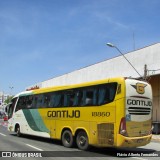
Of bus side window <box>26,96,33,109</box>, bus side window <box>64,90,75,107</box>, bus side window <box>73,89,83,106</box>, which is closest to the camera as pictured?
bus side window <box>73,89,83,106</box>

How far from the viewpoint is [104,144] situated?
1537cm

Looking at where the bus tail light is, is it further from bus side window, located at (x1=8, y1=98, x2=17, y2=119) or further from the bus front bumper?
bus side window, located at (x1=8, y1=98, x2=17, y2=119)

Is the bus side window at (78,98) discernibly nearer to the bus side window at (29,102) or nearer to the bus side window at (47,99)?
the bus side window at (47,99)

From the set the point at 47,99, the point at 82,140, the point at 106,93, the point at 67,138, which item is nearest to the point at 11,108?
the point at 47,99

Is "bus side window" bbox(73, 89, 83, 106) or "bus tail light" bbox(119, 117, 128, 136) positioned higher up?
"bus side window" bbox(73, 89, 83, 106)

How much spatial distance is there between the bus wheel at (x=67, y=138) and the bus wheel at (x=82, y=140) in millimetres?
553

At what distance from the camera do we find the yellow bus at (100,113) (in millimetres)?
14898

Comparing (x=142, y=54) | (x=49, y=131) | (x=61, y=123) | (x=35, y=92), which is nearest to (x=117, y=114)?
(x=61, y=123)

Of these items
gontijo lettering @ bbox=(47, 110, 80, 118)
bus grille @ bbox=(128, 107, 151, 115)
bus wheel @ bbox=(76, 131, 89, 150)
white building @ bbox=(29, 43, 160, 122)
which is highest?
white building @ bbox=(29, 43, 160, 122)

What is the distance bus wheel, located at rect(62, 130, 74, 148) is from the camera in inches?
696

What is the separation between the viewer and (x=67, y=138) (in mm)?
18156

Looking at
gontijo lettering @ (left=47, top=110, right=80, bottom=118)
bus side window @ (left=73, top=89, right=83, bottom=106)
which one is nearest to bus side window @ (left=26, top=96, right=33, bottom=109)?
gontijo lettering @ (left=47, top=110, right=80, bottom=118)

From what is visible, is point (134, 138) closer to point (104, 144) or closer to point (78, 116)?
point (104, 144)

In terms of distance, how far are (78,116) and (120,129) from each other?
3.06 m
